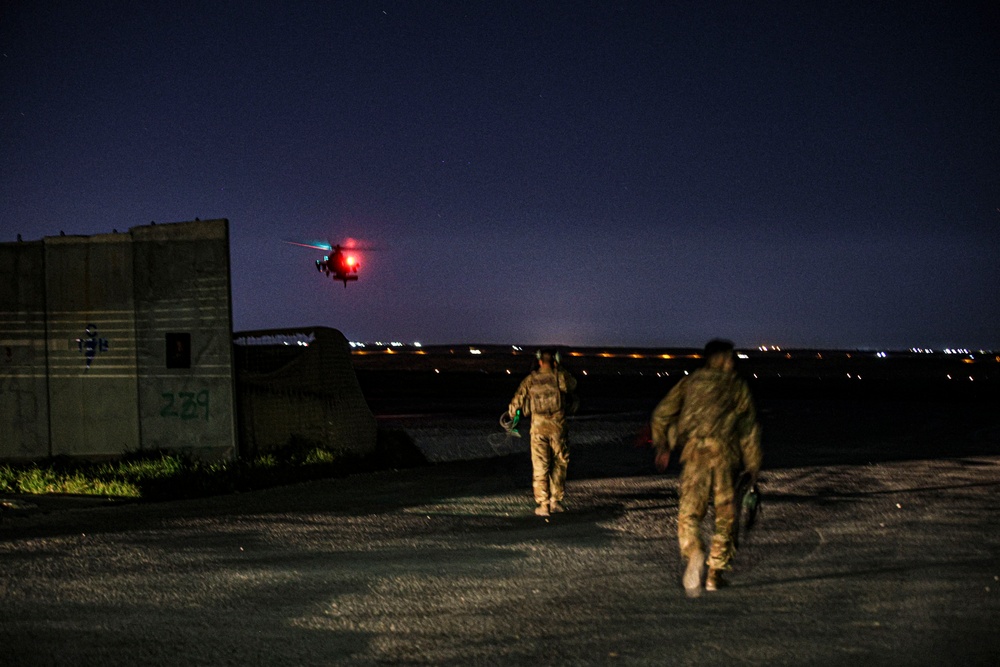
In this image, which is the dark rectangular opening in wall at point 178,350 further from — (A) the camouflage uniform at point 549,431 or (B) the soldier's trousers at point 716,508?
(B) the soldier's trousers at point 716,508

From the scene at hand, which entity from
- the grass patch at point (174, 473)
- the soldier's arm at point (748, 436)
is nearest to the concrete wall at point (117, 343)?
the grass patch at point (174, 473)

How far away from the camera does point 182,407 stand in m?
14.9

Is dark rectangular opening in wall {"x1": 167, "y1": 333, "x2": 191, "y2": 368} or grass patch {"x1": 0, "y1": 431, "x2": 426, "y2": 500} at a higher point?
dark rectangular opening in wall {"x1": 167, "y1": 333, "x2": 191, "y2": 368}

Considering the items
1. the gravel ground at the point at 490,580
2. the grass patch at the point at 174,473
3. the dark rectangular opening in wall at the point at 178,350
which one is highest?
the dark rectangular opening in wall at the point at 178,350

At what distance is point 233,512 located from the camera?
11.6 metres

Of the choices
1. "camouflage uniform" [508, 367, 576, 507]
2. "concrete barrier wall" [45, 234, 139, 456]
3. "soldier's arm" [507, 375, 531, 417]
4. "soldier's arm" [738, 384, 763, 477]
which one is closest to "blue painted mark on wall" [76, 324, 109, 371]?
"concrete barrier wall" [45, 234, 139, 456]

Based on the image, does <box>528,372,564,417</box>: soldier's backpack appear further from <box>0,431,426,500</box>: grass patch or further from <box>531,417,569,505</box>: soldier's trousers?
<box>0,431,426,500</box>: grass patch

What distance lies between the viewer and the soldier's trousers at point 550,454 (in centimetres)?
1120

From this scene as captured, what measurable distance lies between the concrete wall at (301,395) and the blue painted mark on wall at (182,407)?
0.76 m

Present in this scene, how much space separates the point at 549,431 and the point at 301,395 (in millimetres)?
6193

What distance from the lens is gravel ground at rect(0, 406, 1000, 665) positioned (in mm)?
6148

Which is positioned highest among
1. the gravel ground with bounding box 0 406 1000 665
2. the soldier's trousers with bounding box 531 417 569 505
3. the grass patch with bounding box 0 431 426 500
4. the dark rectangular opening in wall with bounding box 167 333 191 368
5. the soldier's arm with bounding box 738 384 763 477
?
the dark rectangular opening in wall with bounding box 167 333 191 368

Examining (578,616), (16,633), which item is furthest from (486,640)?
(16,633)

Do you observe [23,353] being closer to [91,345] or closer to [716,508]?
[91,345]
